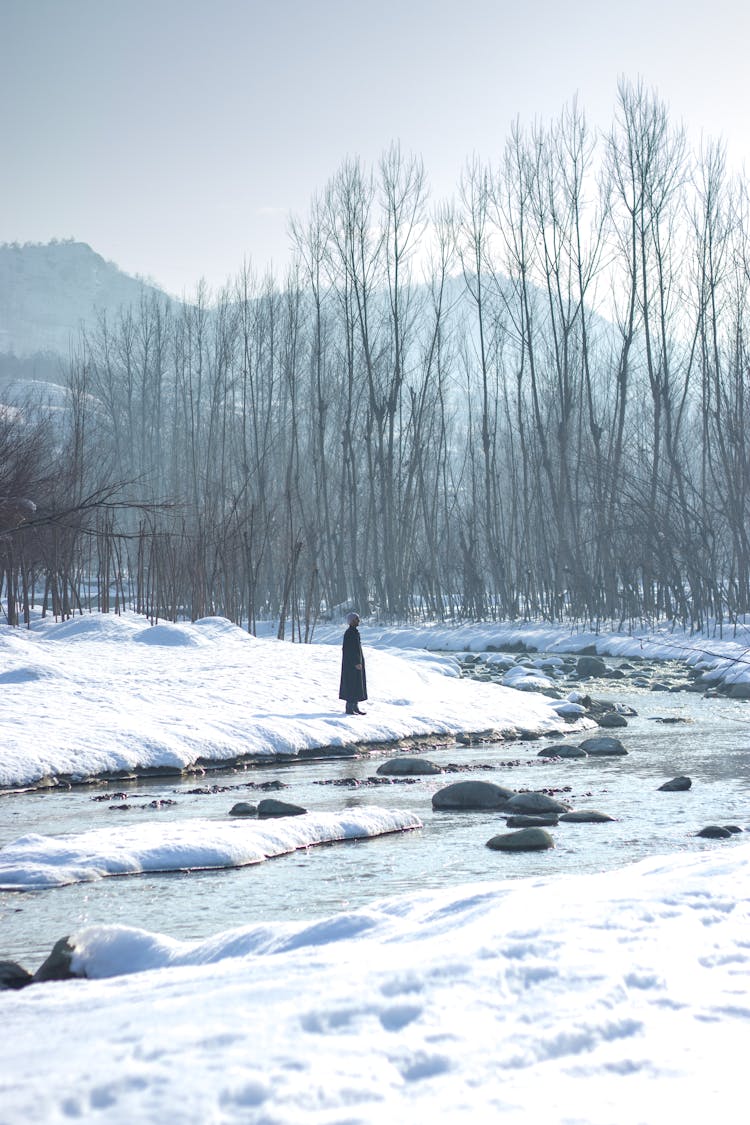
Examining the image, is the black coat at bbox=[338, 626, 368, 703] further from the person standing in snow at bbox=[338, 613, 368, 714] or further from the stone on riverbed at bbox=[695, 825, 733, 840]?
the stone on riverbed at bbox=[695, 825, 733, 840]

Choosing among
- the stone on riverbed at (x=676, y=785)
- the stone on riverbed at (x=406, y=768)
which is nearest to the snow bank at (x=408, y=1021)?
the stone on riverbed at (x=676, y=785)

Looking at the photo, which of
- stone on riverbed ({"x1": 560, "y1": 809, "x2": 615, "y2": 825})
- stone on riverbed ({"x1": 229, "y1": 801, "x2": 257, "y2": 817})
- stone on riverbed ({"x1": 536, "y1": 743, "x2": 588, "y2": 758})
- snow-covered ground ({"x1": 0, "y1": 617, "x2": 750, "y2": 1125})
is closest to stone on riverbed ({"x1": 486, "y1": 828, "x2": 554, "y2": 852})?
stone on riverbed ({"x1": 560, "y1": 809, "x2": 615, "y2": 825})

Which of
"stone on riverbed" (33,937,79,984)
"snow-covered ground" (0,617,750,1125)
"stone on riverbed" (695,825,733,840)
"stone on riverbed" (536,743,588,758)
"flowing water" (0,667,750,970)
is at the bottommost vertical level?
"stone on riverbed" (536,743,588,758)

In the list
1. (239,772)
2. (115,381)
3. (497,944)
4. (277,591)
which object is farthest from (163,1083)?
(115,381)

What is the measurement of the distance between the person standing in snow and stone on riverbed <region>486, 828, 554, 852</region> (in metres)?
6.30

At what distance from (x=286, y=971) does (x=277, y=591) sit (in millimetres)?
34561

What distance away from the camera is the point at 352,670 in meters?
13.1

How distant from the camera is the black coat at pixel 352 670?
1303 centimetres

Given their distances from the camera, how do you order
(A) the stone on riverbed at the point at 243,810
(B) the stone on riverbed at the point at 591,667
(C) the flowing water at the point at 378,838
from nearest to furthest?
(C) the flowing water at the point at 378,838, (A) the stone on riverbed at the point at 243,810, (B) the stone on riverbed at the point at 591,667

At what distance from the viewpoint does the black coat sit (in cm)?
1303

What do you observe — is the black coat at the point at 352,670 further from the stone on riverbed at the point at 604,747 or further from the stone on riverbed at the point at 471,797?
the stone on riverbed at the point at 471,797

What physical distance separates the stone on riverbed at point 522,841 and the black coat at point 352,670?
20.7 ft

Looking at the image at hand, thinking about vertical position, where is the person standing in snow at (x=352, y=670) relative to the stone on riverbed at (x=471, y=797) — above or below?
above

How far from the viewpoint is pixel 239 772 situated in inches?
424
